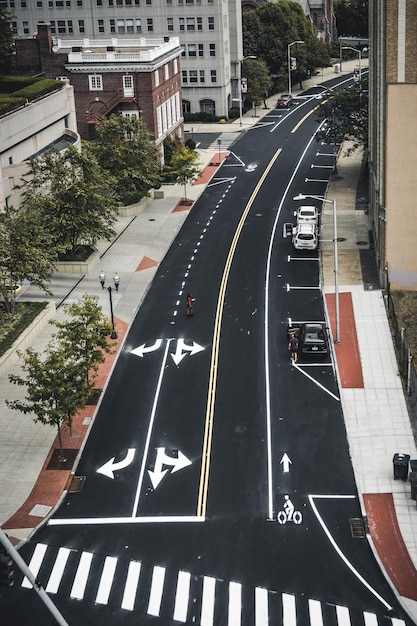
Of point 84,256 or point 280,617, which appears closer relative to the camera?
point 280,617

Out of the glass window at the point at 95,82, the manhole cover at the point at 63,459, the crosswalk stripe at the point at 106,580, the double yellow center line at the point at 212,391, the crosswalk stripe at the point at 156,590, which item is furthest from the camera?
the glass window at the point at 95,82

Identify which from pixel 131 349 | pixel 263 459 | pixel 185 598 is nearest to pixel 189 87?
pixel 131 349

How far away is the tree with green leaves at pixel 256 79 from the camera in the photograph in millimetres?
120125

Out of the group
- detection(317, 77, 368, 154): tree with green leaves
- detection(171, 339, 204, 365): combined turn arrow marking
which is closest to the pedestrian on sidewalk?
detection(171, 339, 204, 365): combined turn arrow marking

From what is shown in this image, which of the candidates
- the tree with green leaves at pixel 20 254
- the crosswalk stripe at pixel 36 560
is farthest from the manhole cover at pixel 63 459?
the tree with green leaves at pixel 20 254

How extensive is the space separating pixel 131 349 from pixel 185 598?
21823 millimetres

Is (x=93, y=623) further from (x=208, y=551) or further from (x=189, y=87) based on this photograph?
(x=189, y=87)

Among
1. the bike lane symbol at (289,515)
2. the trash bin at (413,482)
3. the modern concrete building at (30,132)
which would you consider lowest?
the bike lane symbol at (289,515)

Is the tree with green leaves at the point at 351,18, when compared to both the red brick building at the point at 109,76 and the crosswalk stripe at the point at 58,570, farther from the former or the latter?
the crosswalk stripe at the point at 58,570

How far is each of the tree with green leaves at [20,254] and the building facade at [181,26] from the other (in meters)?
61.8

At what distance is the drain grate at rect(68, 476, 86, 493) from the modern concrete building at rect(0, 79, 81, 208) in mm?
27926

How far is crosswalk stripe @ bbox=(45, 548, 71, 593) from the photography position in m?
34.1

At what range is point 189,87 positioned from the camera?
117 m

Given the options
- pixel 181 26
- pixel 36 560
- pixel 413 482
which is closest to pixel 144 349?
pixel 36 560
